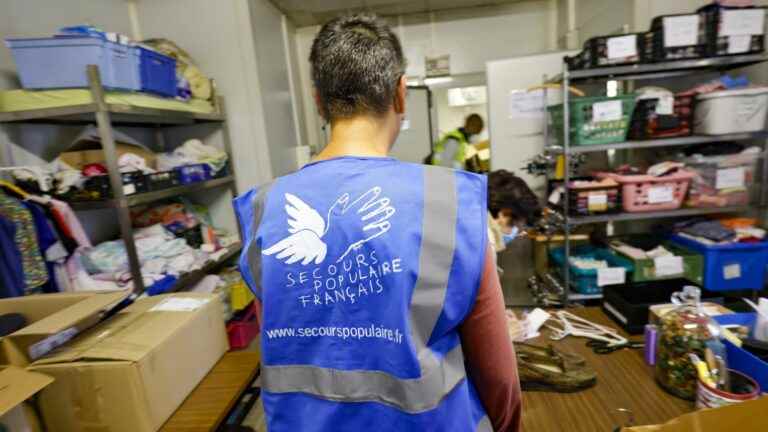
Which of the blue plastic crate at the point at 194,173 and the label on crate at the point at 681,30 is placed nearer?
the label on crate at the point at 681,30

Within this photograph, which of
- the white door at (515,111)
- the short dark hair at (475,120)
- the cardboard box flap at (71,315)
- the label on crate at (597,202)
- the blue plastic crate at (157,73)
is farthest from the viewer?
the short dark hair at (475,120)

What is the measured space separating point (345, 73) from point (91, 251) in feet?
5.80

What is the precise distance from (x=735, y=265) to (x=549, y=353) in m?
1.94

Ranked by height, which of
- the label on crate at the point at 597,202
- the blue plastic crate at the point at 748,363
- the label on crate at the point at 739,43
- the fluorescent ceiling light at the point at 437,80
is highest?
the fluorescent ceiling light at the point at 437,80

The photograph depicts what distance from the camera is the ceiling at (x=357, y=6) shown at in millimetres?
2986

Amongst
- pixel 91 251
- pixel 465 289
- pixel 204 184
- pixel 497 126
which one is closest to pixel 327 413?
pixel 465 289

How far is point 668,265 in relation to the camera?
2205 millimetres

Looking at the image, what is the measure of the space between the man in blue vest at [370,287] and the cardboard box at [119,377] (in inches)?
23.2

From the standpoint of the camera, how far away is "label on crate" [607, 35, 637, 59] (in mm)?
2039

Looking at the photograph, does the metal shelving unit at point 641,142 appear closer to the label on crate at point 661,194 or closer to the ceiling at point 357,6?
the label on crate at point 661,194

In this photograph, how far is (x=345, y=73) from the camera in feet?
2.12

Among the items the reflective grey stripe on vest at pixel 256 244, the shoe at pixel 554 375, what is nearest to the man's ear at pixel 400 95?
the reflective grey stripe on vest at pixel 256 244

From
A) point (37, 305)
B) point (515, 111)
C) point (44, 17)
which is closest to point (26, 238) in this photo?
point (37, 305)

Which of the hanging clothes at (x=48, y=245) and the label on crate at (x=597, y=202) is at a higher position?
the hanging clothes at (x=48, y=245)
